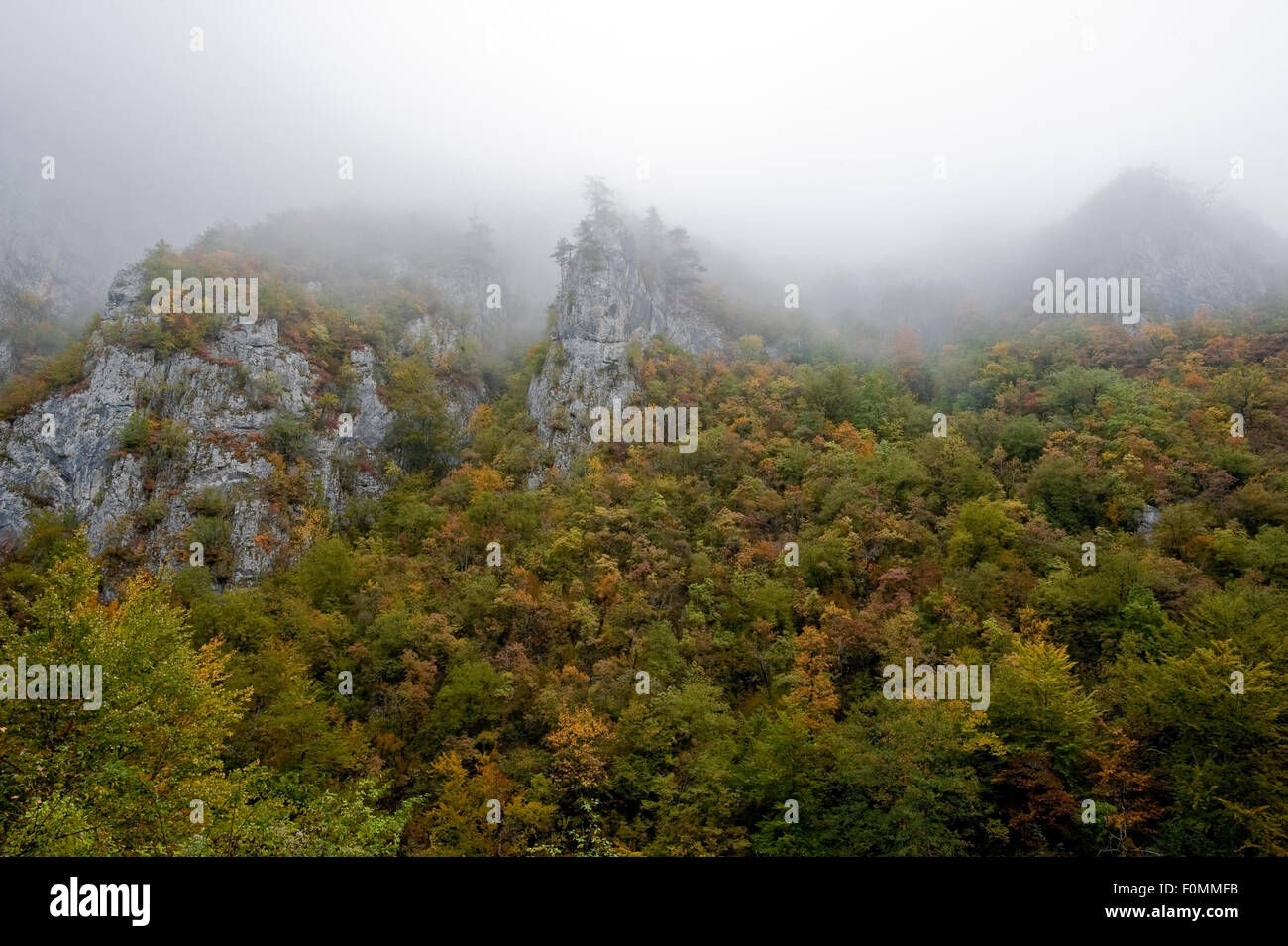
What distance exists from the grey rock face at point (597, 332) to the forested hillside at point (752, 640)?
4089 mm

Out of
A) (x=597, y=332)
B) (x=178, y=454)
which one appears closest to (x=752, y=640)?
(x=597, y=332)

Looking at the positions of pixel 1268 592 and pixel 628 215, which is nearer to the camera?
pixel 1268 592

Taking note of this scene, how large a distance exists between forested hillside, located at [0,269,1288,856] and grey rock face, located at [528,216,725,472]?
409cm

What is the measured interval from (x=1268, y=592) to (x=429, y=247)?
8187 cm

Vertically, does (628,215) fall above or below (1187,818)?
above

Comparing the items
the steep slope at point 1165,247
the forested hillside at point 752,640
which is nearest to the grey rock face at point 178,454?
the forested hillside at point 752,640

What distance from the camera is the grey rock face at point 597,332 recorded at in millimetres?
50062

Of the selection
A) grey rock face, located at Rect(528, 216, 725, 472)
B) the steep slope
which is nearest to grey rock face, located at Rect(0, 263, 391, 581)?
grey rock face, located at Rect(528, 216, 725, 472)

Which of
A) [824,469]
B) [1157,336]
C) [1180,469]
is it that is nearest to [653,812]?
[824,469]

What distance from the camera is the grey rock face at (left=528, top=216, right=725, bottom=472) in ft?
164

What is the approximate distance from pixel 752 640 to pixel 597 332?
114ft

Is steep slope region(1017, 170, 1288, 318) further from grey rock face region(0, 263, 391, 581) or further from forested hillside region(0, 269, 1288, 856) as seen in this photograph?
grey rock face region(0, 263, 391, 581)
